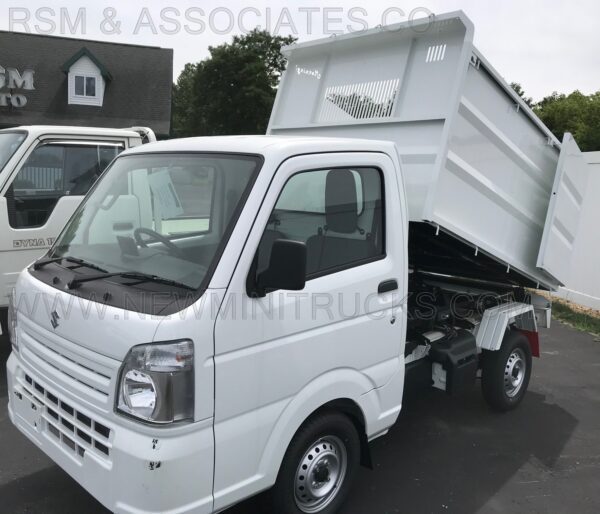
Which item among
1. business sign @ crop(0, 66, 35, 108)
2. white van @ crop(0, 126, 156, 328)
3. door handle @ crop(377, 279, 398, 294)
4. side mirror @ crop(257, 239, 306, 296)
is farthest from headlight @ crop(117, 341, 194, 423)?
business sign @ crop(0, 66, 35, 108)

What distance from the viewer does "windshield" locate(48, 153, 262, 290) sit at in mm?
2605

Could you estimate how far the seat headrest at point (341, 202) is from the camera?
303 cm

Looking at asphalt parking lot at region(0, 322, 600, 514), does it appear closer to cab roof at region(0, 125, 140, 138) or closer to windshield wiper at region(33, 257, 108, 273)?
windshield wiper at region(33, 257, 108, 273)

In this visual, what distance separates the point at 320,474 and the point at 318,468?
0.05 meters

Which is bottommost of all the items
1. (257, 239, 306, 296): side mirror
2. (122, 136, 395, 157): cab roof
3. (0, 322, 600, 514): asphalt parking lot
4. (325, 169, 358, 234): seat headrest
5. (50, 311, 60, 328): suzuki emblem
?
(0, 322, 600, 514): asphalt parking lot

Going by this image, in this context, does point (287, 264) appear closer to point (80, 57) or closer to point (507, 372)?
point (507, 372)

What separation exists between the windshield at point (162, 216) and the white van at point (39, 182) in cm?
226

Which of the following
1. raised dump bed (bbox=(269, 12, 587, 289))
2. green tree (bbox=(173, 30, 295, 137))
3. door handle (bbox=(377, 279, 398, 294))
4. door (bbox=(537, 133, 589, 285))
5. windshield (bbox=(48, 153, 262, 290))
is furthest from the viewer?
green tree (bbox=(173, 30, 295, 137))

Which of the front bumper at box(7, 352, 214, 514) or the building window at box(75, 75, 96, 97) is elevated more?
the building window at box(75, 75, 96, 97)

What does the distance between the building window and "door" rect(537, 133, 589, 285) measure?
2840 centimetres

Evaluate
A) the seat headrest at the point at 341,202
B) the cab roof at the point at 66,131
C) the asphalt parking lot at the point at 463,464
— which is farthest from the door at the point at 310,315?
the cab roof at the point at 66,131

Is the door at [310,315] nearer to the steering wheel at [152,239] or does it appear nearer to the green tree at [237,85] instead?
the steering wheel at [152,239]

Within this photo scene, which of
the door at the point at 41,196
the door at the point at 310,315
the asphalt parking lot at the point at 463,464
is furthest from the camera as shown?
the door at the point at 41,196

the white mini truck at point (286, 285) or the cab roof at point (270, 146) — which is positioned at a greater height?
the cab roof at point (270, 146)
